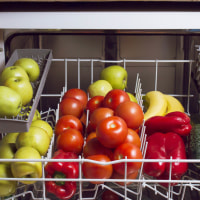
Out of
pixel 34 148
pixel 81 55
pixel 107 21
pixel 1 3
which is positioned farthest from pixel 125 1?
pixel 81 55

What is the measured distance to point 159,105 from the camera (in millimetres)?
1080

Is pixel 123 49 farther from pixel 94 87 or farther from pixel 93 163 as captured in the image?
pixel 93 163

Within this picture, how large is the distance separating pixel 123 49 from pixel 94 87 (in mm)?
233

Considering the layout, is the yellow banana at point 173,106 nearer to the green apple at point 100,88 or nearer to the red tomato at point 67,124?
the green apple at point 100,88

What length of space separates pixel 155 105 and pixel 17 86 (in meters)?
0.41

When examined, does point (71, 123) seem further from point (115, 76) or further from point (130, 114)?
point (115, 76)

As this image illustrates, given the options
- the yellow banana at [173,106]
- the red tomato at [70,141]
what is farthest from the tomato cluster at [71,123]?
the yellow banana at [173,106]

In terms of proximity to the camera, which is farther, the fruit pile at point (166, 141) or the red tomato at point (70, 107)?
the red tomato at point (70, 107)

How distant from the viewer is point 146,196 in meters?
1.06

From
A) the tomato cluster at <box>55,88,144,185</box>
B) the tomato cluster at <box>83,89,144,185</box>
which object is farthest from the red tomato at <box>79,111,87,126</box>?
the tomato cluster at <box>83,89,144,185</box>

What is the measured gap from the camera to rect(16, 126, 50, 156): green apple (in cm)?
85

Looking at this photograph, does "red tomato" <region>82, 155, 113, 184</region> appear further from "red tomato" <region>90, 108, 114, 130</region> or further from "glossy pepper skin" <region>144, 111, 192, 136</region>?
"glossy pepper skin" <region>144, 111, 192, 136</region>

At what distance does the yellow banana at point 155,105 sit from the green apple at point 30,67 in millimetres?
327

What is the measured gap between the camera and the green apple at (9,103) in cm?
79
